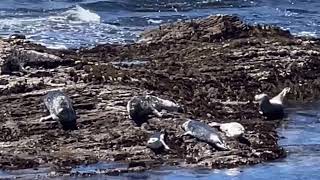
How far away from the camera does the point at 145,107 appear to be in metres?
12.8

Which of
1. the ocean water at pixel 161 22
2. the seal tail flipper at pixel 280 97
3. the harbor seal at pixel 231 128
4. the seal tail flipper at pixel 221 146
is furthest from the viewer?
the seal tail flipper at pixel 280 97

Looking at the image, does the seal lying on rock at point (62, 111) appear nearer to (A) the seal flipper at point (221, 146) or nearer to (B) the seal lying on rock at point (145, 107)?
(B) the seal lying on rock at point (145, 107)

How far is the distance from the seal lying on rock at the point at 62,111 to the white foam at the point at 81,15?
13.7 metres

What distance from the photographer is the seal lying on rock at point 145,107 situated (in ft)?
41.7

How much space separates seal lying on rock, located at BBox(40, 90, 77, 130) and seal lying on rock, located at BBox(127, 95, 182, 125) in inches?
29.0

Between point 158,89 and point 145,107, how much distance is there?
1.89 meters

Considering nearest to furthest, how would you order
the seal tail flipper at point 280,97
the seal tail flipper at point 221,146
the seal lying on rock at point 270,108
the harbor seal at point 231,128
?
the seal tail flipper at point 221,146, the harbor seal at point 231,128, the seal lying on rock at point 270,108, the seal tail flipper at point 280,97

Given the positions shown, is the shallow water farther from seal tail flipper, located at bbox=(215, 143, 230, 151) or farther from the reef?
seal tail flipper, located at bbox=(215, 143, 230, 151)

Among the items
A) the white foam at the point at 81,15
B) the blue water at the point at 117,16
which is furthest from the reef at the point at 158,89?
the white foam at the point at 81,15

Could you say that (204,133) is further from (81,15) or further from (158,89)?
(81,15)

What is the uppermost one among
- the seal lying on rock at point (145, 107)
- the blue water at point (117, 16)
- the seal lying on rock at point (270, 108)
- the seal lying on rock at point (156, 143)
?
the seal lying on rock at point (145, 107)

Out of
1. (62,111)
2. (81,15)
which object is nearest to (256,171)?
(62,111)

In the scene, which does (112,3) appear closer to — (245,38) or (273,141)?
(245,38)

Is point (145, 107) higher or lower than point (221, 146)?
higher
